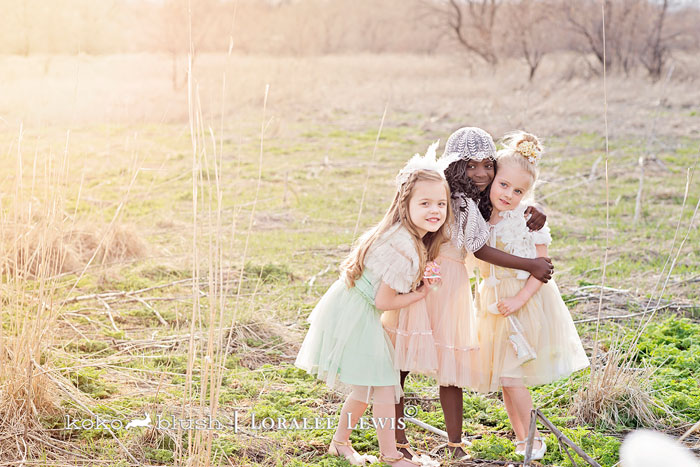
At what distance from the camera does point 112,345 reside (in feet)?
12.8

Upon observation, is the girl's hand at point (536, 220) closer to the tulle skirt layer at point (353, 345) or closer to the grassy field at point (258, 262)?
the grassy field at point (258, 262)

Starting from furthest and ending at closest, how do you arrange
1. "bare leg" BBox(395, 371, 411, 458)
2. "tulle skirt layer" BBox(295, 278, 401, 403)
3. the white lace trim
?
the white lace trim, "bare leg" BBox(395, 371, 411, 458), "tulle skirt layer" BBox(295, 278, 401, 403)

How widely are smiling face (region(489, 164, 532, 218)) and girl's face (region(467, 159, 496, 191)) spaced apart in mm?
33

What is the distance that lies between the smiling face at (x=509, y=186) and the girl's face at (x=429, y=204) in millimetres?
298

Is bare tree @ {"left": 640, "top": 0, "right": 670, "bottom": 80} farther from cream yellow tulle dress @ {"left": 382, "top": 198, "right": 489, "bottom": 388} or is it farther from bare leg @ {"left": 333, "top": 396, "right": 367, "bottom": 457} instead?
bare leg @ {"left": 333, "top": 396, "right": 367, "bottom": 457}

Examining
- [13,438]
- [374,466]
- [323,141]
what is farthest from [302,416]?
[323,141]

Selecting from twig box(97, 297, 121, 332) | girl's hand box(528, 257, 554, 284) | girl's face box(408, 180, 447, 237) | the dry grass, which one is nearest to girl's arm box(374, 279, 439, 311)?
girl's face box(408, 180, 447, 237)

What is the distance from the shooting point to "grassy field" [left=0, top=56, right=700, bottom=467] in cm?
281

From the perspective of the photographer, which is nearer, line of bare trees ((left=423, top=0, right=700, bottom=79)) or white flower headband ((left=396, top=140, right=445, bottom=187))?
white flower headband ((left=396, top=140, right=445, bottom=187))

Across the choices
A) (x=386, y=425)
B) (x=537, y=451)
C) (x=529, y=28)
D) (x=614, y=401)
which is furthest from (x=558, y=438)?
(x=529, y=28)

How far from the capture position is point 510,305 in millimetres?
2908

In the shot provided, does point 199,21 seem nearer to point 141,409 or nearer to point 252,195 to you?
point 252,195

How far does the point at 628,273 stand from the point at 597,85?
12294mm

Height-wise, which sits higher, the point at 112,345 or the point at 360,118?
the point at 360,118
